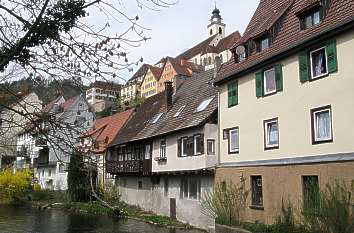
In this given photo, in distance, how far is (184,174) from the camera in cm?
2594

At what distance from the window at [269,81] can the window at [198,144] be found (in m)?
4.89

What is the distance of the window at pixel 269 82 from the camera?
19166mm

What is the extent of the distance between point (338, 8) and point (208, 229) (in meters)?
12.4

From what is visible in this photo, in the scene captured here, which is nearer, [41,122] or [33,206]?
[41,122]

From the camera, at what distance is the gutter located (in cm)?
1530

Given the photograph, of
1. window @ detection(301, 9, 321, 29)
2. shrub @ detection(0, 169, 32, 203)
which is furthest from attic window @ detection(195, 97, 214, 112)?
shrub @ detection(0, 169, 32, 203)

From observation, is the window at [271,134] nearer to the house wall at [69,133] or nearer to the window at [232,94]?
the window at [232,94]

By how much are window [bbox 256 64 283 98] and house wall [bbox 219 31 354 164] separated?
8.1 inches

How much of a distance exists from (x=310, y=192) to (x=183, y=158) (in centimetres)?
1105

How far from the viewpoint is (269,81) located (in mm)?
19531

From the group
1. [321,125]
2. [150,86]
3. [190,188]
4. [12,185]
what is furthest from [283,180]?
[150,86]

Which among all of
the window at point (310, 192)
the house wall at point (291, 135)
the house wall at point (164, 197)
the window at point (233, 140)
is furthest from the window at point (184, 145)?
the window at point (310, 192)

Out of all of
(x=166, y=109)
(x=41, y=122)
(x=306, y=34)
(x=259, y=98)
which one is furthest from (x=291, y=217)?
(x=166, y=109)

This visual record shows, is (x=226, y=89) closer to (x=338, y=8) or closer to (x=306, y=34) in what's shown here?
(x=306, y=34)
